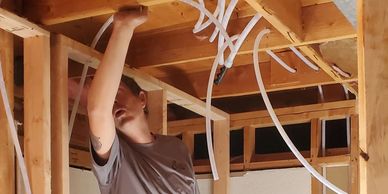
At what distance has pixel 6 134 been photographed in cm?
261

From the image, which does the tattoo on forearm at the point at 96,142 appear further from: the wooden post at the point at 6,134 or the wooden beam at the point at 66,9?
the wooden beam at the point at 66,9

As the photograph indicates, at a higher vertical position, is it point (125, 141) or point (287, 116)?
point (287, 116)

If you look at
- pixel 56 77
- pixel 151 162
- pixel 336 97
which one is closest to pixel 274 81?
pixel 336 97

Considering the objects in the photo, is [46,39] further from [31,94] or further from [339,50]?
[339,50]

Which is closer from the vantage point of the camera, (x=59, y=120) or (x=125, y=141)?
(x=59, y=120)

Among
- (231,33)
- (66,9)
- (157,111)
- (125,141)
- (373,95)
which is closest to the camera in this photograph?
(373,95)

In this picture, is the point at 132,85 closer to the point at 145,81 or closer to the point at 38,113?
the point at 145,81

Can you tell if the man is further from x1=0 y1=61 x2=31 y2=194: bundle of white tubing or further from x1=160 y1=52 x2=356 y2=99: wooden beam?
x1=160 y1=52 x2=356 y2=99: wooden beam

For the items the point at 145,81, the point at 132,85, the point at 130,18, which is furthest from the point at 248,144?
the point at 130,18

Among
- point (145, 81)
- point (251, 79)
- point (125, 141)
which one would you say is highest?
point (251, 79)

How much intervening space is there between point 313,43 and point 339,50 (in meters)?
0.29

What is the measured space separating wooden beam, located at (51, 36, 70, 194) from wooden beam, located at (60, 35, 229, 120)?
9 centimetres

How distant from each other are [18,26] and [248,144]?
232cm

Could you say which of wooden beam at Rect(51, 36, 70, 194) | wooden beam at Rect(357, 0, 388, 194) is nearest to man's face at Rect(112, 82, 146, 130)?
wooden beam at Rect(51, 36, 70, 194)
